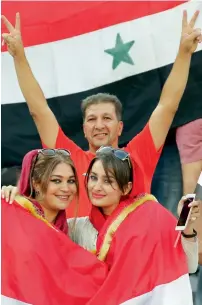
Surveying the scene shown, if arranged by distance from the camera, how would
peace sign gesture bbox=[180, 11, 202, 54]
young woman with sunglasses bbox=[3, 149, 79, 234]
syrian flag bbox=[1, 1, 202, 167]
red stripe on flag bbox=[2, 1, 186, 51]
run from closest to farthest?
young woman with sunglasses bbox=[3, 149, 79, 234] → peace sign gesture bbox=[180, 11, 202, 54] → syrian flag bbox=[1, 1, 202, 167] → red stripe on flag bbox=[2, 1, 186, 51]

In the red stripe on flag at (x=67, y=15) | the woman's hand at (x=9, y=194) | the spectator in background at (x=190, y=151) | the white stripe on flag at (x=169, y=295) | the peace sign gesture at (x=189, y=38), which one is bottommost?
the white stripe on flag at (x=169, y=295)

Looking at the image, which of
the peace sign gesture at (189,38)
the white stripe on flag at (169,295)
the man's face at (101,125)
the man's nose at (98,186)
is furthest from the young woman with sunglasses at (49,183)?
the peace sign gesture at (189,38)

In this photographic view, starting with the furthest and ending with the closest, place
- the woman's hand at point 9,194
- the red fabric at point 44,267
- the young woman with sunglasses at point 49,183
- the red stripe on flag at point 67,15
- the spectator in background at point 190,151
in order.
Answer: the red stripe on flag at point 67,15, the spectator in background at point 190,151, the young woman with sunglasses at point 49,183, the woman's hand at point 9,194, the red fabric at point 44,267

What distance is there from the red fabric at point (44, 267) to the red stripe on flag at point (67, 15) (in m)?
1.69

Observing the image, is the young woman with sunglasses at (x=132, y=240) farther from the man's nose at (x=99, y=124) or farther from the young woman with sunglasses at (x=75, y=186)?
the man's nose at (x=99, y=124)

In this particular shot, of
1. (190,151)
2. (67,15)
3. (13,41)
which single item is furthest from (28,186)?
(67,15)

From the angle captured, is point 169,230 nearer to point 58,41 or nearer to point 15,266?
point 15,266

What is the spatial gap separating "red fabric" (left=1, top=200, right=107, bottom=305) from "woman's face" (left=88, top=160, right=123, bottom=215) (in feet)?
0.59

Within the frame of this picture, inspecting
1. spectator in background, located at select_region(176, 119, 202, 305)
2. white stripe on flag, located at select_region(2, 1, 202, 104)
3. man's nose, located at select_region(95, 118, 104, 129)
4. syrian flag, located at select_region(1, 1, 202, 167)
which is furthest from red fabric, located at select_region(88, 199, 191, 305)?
white stripe on flag, located at select_region(2, 1, 202, 104)

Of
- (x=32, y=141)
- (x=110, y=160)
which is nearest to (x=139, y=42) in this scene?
(x=32, y=141)

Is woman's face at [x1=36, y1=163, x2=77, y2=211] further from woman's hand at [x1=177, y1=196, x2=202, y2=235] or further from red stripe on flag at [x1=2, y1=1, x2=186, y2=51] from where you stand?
red stripe on flag at [x1=2, y1=1, x2=186, y2=51]

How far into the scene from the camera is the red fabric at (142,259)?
2.16 meters

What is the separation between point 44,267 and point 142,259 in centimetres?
30

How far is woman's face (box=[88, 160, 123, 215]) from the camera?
232cm
